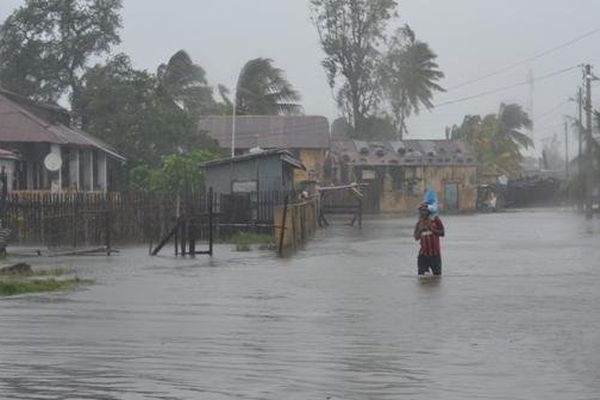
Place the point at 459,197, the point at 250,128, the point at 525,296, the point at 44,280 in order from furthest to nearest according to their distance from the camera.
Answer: the point at 459,197, the point at 250,128, the point at 44,280, the point at 525,296

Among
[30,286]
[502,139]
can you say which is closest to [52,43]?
[502,139]

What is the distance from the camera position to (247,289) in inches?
719

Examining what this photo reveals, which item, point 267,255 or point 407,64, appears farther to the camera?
point 407,64

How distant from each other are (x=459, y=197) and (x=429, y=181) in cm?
241

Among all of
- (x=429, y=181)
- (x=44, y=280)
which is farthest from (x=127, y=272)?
(x=429, y=181)

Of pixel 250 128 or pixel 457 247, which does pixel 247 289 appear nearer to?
pixel 457 247

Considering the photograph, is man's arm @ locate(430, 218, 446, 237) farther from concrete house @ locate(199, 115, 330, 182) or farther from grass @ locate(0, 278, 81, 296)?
concrete house @ locate(199, 115, 330, 182)

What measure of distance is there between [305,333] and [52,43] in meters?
54.1

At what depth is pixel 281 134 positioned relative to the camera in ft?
235

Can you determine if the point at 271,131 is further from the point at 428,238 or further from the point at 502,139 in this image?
the point at 428,238

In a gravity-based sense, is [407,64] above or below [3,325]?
above

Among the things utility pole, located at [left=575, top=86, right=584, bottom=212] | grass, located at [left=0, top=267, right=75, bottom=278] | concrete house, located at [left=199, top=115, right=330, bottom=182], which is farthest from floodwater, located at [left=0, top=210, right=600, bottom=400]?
concrete house, located at [left=199, top=115, right=330, bottom=182]

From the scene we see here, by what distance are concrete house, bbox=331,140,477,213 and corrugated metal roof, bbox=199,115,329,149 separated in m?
2.26

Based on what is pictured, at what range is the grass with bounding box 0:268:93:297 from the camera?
55.9 ft
